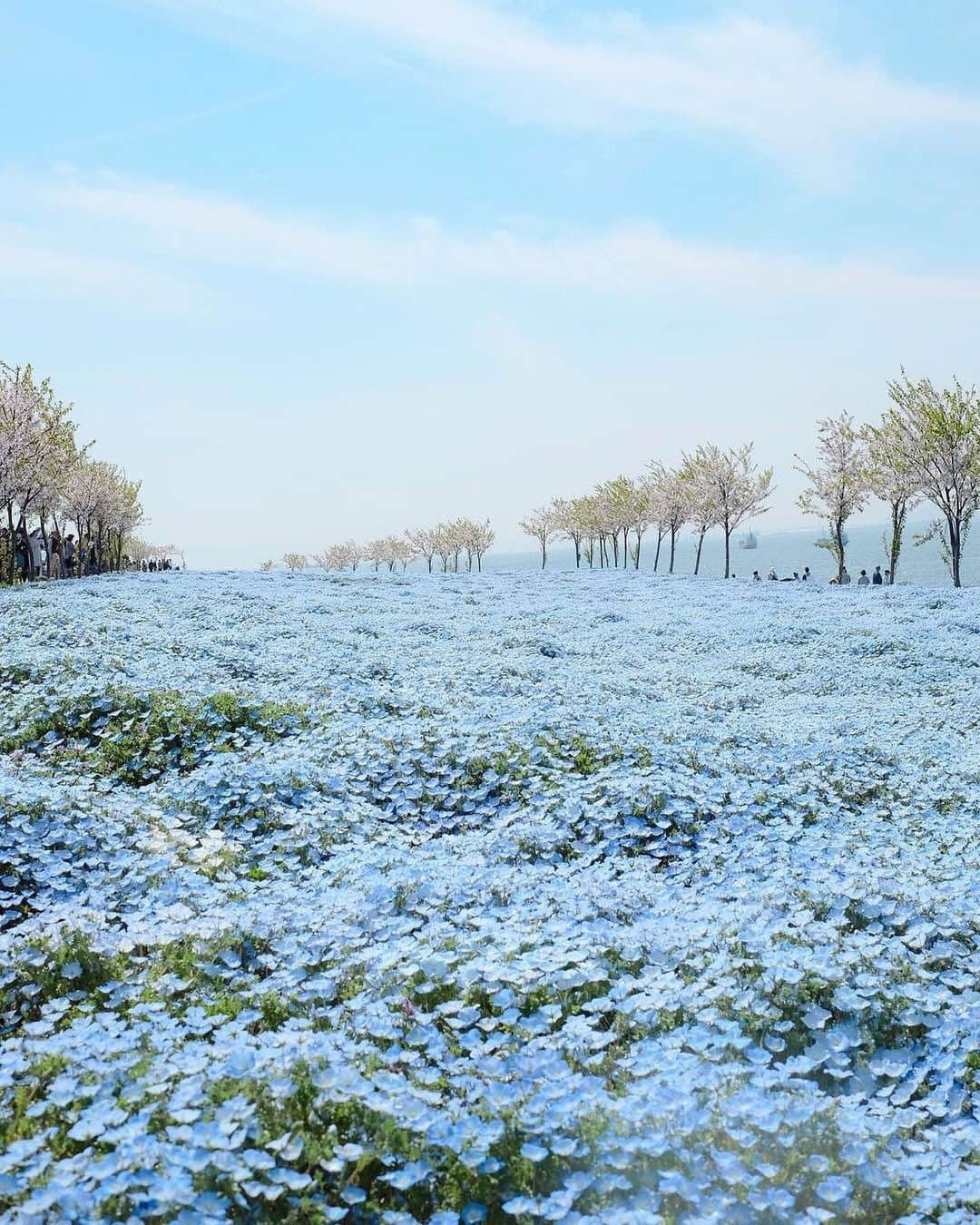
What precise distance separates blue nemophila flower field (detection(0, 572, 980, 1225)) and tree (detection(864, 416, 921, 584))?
31231 millimetres

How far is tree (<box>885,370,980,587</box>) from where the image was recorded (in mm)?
36969

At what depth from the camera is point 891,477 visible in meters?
43.3

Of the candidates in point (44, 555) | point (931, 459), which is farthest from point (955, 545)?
point (44, 555)

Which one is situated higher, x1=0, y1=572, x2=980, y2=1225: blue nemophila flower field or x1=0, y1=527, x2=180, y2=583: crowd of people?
x1=0, y1=527, x2=180, y2=583: crowd of people

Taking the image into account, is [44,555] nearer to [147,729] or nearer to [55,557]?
[55,557]

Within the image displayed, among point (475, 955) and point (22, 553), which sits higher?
point (22, 553)

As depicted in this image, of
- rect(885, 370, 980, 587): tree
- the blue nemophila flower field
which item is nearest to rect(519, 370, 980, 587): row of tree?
rect(885, 370, 980, 587): tree

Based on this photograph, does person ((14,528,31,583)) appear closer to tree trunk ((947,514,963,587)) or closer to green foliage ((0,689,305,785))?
green foliage ((0,689,305,785))

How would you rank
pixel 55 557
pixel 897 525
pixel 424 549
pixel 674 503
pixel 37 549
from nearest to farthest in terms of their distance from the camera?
pixel 897 525 < pixel 55 557 < pixel 37 549 < pixel 674 503 < pixel 424 549

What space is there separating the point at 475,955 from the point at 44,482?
3680cm

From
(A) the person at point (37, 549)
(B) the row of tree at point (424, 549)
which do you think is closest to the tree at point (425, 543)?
(B) the row of tree at point (424, 549)

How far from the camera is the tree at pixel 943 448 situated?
3697cm

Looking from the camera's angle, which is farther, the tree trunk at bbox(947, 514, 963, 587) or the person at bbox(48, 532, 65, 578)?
the person at bbox(48, 532, 65, 578)

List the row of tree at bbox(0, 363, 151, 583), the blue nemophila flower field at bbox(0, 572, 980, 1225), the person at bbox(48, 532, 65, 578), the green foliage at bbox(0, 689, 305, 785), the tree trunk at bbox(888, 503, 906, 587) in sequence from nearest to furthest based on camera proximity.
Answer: the blue nemophila flower field at bbox(0, 572, 980, 1225)
the green foliage at bbox(0, 689, 305, 785)
the row of tree at bbox(0, 363, 151, 583)
the tree trunk at bbox(888, 503, 906, 587)
the person at bbox(48, 532, 65, 578)
